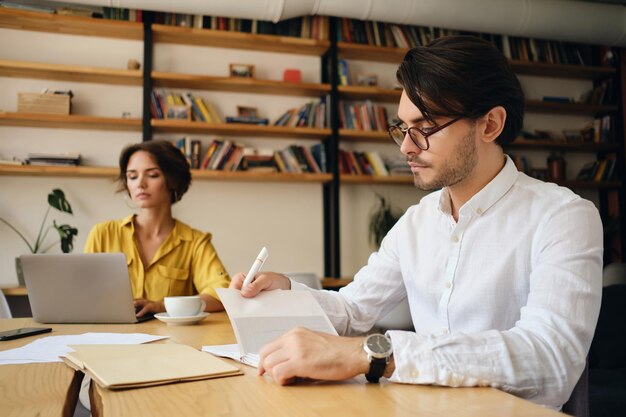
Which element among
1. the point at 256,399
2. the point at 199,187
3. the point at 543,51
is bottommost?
the point at 256,399

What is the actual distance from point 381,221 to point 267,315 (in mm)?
3383

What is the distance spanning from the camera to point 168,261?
7.57ft

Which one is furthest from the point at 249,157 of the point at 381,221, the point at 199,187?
the point at 381,221

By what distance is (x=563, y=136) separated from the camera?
16.0 ft

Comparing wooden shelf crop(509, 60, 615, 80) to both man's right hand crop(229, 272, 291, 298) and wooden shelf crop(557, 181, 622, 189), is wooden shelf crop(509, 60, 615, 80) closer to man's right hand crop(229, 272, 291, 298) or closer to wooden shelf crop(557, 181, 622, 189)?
wooden shelf crop(557, 181, 622, 189)

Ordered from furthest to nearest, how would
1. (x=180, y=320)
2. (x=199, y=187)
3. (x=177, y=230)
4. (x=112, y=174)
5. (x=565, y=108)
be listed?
(x=565, y=108), (x=199, y=187), (x=112, y=174), (x=177, y=230), (x=180, y=320)

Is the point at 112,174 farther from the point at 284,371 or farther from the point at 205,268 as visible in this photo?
the point at 284,371

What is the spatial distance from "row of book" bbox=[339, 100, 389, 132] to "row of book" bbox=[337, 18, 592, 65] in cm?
53

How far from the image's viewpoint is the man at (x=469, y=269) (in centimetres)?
81

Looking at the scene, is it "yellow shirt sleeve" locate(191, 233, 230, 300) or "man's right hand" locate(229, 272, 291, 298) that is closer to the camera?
"man's right hand" locate(229, 272, 291, 298)

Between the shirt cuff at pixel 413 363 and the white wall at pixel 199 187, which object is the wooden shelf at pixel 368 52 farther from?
the shirt cuff at pixel 413 363

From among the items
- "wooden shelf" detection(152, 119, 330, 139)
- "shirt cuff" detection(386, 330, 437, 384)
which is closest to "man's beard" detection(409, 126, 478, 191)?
"shirt cuff" detection(386, 330, 437, 384)

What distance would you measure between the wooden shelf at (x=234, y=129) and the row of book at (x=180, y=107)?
3.5 inches

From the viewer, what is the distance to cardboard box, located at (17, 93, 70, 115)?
364 centimetres
